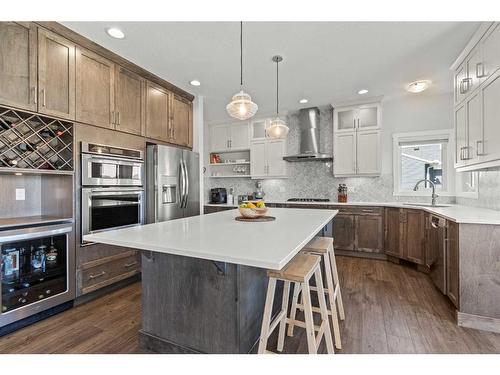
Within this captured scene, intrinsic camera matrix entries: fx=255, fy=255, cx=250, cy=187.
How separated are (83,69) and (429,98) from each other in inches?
191

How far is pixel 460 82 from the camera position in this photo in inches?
111

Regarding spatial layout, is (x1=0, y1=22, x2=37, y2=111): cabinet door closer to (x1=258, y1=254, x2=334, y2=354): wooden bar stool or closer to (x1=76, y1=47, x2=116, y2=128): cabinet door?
(x1=76, y1=47, x2=116, y2=128): cabinet door

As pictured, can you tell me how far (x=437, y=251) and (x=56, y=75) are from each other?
420 centimetres

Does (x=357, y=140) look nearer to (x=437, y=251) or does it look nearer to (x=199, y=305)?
(x=437, y=251)

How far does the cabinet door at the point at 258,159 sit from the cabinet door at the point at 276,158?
0.28ft

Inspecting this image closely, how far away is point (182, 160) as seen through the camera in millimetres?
3605

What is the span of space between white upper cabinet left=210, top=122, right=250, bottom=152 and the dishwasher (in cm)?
344

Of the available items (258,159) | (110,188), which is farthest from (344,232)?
(110,188)

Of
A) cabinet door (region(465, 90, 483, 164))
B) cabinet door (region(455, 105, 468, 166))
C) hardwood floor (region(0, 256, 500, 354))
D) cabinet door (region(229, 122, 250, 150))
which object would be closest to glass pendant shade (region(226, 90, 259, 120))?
hardwood floor (region(0, 256, 500, 354))

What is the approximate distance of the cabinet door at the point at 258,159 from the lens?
16.8 ft

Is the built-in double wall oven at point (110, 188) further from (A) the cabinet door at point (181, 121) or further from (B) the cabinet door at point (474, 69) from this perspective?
(B) the cabinet door at point (474, 69)

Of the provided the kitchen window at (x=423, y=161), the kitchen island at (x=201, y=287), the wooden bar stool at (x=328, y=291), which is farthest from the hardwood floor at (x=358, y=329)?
the kitchen window at (x=423, y=161)
